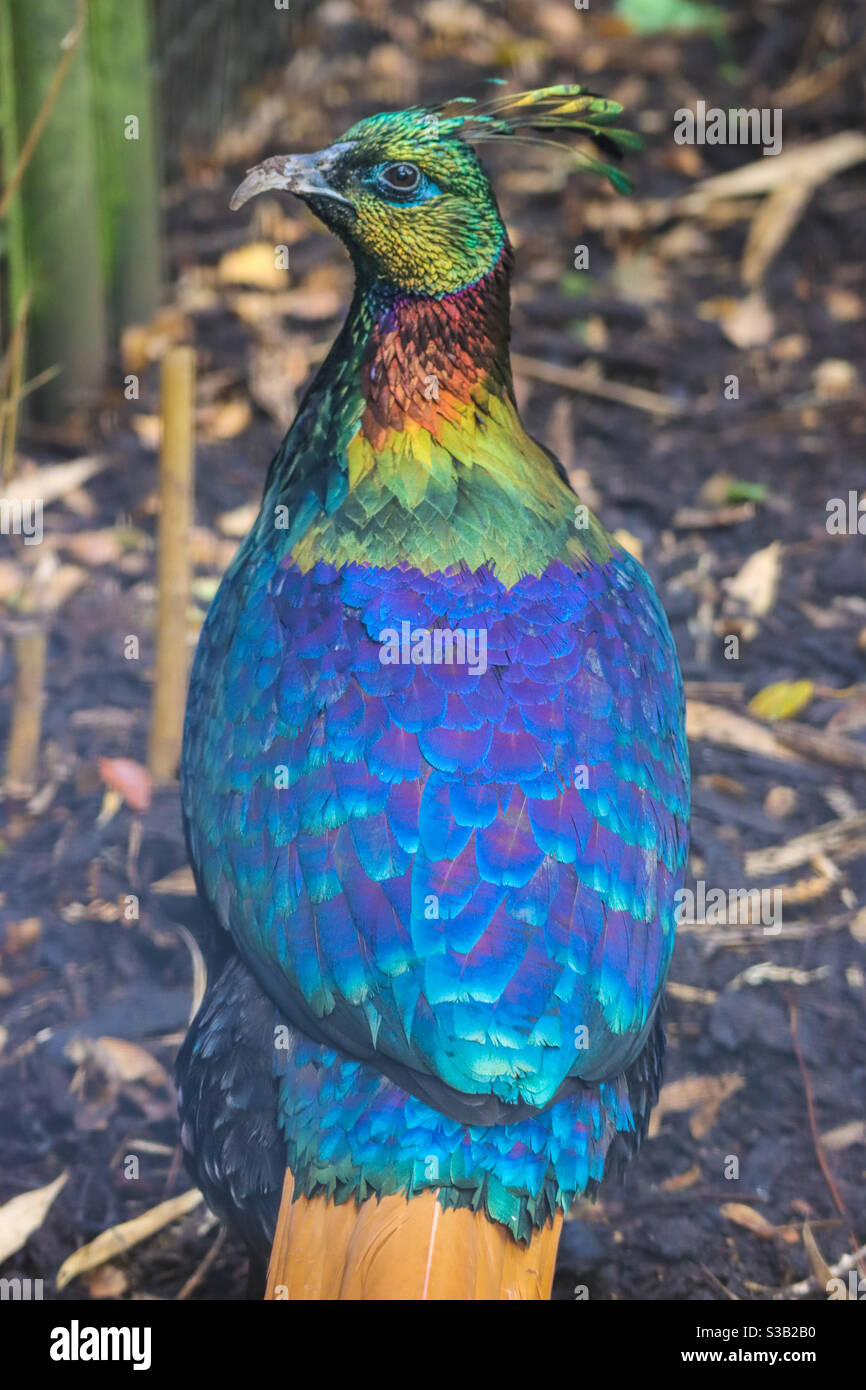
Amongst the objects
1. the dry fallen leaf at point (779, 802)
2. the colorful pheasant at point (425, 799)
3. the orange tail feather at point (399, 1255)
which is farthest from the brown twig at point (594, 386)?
the orange tail feather at point (399, 1255)

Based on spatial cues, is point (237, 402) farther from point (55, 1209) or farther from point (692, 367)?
point (55, 1209)

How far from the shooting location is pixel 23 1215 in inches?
99.2

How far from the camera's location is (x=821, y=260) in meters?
4.79

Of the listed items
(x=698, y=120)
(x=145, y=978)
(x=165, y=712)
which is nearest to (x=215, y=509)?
(x=165, y=712)

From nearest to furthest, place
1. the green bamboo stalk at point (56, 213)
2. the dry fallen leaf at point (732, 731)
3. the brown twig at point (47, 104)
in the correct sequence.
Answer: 1. the brown twig at point (47, 104)
2. the dry fallen leaf at point (732, 731)
3. the green bamboo stalk at point (56, 213)

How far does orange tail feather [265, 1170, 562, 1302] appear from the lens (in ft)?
5.93

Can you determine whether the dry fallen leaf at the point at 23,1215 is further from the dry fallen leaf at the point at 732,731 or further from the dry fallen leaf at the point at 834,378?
the dry fallen leaf at the point at 834,378

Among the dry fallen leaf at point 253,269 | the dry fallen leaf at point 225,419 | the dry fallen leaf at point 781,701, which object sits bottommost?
the dry fallen leaf at point 781,701

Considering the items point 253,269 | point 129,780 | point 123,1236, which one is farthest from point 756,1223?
point 253,269

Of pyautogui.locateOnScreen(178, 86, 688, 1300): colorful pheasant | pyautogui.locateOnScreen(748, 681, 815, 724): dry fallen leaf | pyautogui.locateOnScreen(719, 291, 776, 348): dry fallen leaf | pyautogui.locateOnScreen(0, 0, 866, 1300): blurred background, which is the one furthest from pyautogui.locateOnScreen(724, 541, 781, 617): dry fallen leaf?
pyautogui.locateOnScreen(178, 86, 688, 1300): colorful pheasant

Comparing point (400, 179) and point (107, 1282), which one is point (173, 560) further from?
point (107, 1282)

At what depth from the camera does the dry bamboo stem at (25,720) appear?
331 cm

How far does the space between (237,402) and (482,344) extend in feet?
7.46
